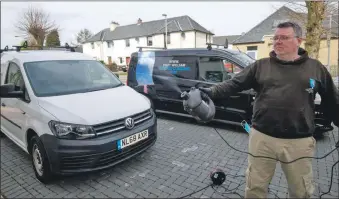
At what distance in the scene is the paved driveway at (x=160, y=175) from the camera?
2.99 m

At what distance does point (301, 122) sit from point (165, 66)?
4422 millimetres

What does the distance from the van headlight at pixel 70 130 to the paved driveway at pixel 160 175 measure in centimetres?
77

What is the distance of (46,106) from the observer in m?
3.04

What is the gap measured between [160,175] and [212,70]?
2.92 metres

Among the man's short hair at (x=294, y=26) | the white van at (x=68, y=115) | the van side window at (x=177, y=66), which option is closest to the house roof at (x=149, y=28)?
the van side window at (x=177, y=66)

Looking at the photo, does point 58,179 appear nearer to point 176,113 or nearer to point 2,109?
point 2,109

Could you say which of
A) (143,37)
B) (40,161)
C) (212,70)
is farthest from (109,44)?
(40,161)

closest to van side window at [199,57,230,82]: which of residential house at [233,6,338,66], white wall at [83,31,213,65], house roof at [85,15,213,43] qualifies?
residential house at [233,6,338,66]

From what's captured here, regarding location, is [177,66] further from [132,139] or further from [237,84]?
[237,84]

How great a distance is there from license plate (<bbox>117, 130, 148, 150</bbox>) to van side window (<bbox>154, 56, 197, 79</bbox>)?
261 centimetres

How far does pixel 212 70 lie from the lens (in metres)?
5.40

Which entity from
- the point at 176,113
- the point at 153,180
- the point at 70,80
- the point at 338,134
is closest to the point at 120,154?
the point at 153,180

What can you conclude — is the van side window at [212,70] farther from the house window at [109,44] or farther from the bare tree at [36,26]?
the house window at [109,44]

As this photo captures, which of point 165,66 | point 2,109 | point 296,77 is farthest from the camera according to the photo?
point 165,66
